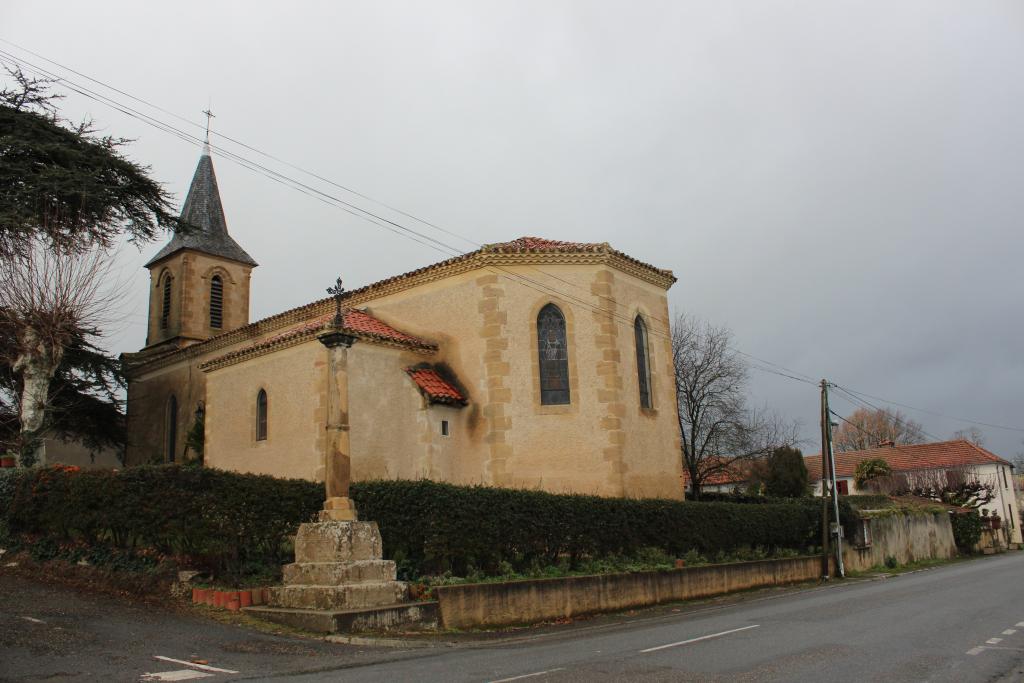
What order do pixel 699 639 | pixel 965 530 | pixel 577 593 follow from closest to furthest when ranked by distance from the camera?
pixel 699 639 < pixel 577 593 < pixel 965 530

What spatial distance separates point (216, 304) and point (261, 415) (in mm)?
12050

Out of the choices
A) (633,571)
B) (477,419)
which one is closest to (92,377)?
(477,419)

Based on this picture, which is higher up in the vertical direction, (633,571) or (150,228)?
(150,228)

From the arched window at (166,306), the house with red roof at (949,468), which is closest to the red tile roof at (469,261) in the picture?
the arched window at (166,306)

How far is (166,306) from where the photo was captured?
32219 mm

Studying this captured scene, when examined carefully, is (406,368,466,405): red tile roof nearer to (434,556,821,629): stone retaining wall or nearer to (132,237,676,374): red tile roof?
(132,237,676,374): red tile roof

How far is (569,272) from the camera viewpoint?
834 inches

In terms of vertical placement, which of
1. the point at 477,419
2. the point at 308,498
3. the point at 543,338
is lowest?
the point at 308,498

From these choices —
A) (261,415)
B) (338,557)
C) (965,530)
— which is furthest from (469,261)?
(965,530)

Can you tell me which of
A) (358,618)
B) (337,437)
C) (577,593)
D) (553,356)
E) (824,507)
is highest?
(553,356)

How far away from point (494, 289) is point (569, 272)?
2.09 m

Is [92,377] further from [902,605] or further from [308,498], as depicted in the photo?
[902,605]

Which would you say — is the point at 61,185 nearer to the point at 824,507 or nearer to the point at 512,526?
the point at 512,526

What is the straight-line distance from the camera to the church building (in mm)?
19672
